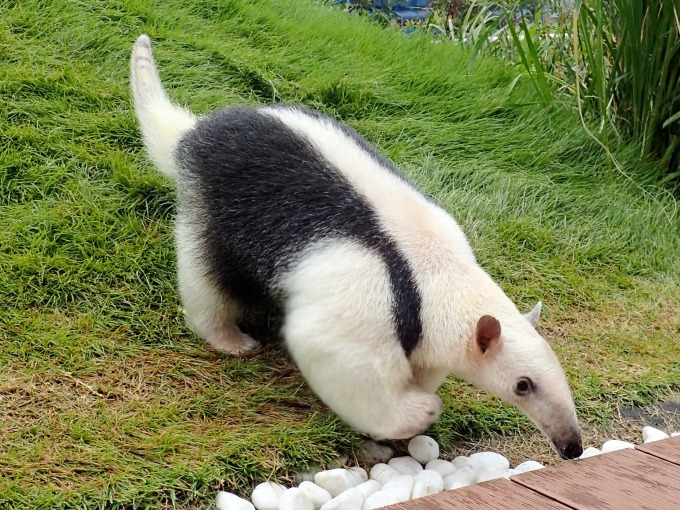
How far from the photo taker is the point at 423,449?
335cm

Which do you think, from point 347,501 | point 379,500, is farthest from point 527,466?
point 347,501

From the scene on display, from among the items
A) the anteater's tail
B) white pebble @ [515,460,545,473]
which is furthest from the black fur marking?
white pebble @ [515,460,545,473]

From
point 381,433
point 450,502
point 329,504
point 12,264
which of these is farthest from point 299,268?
point 12,264

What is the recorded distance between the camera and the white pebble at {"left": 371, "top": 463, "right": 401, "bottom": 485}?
3.14 metres

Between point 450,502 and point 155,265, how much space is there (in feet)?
7.26

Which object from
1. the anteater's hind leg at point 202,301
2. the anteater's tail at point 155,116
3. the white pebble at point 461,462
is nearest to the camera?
the white pebble at point 461,462

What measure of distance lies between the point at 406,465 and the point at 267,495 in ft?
2.01

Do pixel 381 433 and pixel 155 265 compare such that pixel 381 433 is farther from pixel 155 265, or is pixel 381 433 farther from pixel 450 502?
pixel 155 265

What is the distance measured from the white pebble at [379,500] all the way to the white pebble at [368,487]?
6 cm

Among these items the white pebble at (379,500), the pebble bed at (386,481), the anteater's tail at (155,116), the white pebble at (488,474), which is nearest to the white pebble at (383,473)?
the pebble bed at (386,481)

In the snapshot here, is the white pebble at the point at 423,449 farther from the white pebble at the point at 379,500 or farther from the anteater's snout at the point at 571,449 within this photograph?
the anteater's snout at the point at 571,449

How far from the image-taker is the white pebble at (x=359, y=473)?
123 inches

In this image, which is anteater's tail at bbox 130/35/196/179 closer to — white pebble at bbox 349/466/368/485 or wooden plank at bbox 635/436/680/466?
white pebble at bbox 349/466/368/485

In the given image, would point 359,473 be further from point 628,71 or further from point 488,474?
point 628,71
